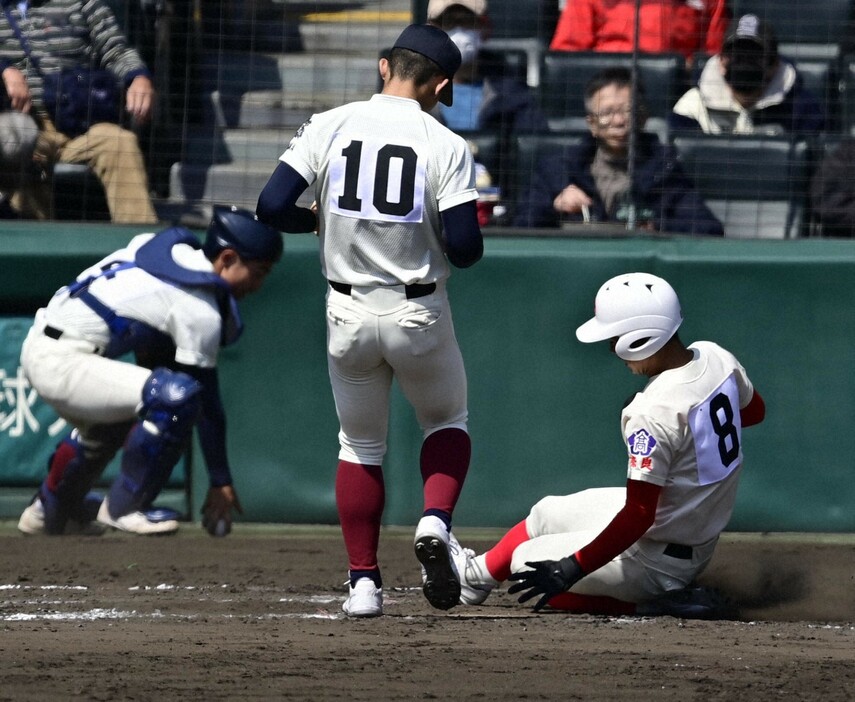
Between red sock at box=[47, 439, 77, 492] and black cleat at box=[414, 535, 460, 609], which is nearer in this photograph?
black cleat at box=[414, 535, 460, 609]

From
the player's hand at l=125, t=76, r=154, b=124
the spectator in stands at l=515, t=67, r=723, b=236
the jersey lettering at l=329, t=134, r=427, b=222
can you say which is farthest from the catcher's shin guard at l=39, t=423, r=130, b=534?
the jersey lettering at l=329, t=134, r=427, b=222

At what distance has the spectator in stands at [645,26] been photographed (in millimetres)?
7363

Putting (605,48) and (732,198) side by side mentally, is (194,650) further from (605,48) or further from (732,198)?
(605,48)

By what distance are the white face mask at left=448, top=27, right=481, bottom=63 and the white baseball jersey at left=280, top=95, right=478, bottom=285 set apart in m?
2.73

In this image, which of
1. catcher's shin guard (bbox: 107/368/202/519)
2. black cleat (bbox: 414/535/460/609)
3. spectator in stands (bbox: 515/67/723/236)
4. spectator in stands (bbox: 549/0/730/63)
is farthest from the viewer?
spectator in stands (bbox: 549/0/730/63)

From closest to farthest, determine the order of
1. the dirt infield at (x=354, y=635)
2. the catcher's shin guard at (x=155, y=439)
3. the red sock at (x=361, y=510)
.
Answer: the dirt infield at (x=354, y=635) < the red sock at (x=361, y=510) < the catcher's shin guard at (x=155, y=439)

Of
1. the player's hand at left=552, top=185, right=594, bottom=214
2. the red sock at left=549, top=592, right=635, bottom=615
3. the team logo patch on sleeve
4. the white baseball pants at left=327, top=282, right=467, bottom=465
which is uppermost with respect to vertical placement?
the player's hand at left=552, top=185, right=594, bottom=214

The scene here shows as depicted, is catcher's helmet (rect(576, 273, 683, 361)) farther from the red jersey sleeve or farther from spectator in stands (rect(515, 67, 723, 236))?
spectator in stands (rect(515, 67, 723, 236))

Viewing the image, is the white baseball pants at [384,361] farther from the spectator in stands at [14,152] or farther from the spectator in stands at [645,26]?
the spectator in stands at [645,26]

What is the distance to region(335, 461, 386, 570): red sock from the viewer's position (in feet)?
15.1

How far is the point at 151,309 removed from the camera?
21.6ft

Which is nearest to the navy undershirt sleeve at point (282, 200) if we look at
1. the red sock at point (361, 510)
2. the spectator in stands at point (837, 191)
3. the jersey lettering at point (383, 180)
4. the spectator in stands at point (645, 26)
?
the jersey lettering at point (383, 180)

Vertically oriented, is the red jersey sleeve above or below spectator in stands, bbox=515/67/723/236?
below

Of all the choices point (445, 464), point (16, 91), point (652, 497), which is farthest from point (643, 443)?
point (16, 91)
